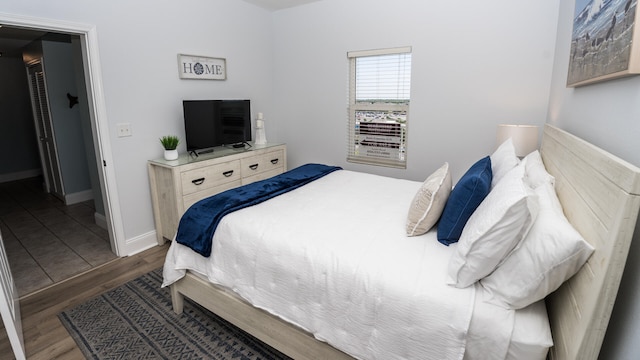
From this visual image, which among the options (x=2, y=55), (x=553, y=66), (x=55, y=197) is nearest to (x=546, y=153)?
(x=553, y=66)

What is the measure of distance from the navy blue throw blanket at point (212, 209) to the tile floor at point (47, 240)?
5.05 feet

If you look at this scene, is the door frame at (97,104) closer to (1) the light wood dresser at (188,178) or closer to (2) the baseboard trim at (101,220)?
(1) the light wood dresser at (188,178)

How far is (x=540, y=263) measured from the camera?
1.15m

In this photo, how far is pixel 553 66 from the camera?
9.17 ft

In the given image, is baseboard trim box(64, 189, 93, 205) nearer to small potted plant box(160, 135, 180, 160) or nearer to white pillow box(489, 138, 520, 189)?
small potted plant box(160, 135, 180, 160)

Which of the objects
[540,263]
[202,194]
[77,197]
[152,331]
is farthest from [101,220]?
[540,263]

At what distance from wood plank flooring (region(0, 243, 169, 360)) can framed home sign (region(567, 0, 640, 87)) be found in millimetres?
3045

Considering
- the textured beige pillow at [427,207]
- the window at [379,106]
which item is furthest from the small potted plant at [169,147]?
the textured beige pillow at [427,207]

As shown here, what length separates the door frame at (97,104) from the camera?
8.16ft

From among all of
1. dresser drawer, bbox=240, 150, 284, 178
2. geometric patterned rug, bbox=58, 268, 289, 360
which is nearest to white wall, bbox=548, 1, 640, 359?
geometric patterned rug, bbox=58, 268, 289, 360

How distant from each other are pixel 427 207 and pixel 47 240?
3864 mm

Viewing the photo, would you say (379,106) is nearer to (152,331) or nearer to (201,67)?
(201,67)

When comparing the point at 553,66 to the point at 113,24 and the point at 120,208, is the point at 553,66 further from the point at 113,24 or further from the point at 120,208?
the point at 120,208

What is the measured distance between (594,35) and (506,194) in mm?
1088
